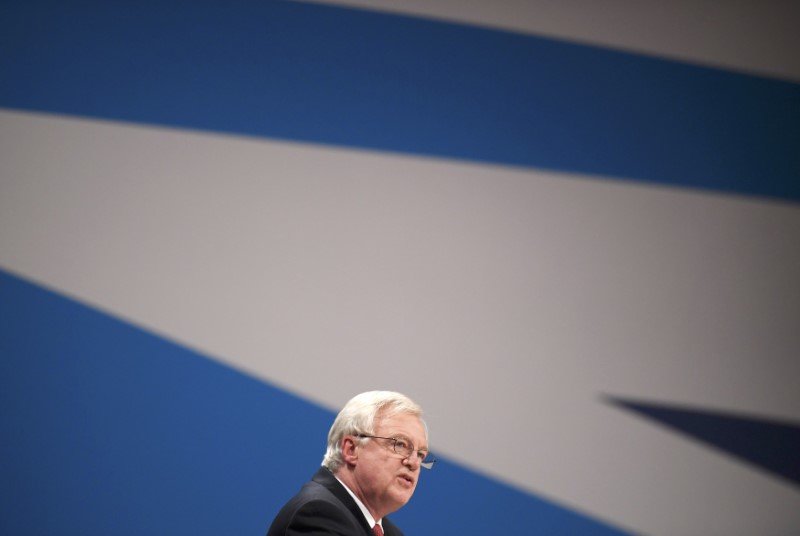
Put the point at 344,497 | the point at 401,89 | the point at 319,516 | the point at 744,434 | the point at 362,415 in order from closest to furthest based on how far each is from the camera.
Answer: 1. the point at 319,516
2. the point at 344,497
3. the point at 362,415
4. the point at 401,89
5. the point at 744,434

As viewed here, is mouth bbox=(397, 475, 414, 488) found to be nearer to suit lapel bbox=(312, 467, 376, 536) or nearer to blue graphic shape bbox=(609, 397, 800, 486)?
suit lapel bbox=(312, 467, 376, 536)

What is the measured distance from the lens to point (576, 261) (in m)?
3.69

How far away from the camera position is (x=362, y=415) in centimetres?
224

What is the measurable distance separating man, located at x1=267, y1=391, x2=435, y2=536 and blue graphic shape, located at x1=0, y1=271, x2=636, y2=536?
1.14 metres

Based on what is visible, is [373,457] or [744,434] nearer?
[373,457]

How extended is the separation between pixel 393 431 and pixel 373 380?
1220mm

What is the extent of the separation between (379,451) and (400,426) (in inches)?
3.1

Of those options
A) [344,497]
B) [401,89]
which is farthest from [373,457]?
[401,89]

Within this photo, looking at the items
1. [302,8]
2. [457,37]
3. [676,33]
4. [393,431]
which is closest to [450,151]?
[457,37]

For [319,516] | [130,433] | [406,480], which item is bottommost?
[130,433]

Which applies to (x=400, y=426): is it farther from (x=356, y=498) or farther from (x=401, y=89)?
(x=401, y=89)

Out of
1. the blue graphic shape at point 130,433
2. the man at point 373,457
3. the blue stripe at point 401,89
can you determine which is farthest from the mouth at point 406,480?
the blue stripe at point 401,89

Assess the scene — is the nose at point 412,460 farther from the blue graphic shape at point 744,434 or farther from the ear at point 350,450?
the blue graphic shape at point 744,434

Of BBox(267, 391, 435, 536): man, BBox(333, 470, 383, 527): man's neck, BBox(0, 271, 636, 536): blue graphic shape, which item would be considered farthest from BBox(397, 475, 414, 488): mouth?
BBox(0, 271, 636, 536): blue graphic shape
